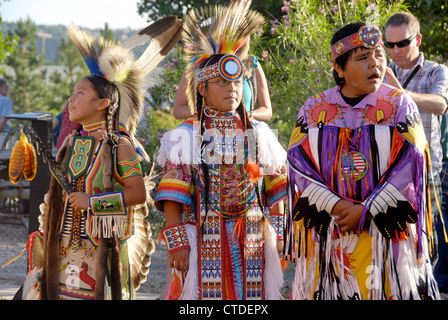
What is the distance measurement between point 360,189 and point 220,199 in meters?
0.85

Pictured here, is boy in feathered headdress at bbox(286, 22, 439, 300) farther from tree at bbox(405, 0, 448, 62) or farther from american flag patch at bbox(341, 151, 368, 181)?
tree at bbox(405, 0, 448, 62)

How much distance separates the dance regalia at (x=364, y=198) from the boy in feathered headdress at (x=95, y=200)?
3.16 feet

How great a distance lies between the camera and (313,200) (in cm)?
340

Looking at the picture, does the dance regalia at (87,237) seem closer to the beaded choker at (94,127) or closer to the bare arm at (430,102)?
the beaded choker at (94,127)

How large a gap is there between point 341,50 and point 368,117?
361mm

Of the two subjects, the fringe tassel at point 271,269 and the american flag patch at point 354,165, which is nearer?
the american flag patch at point 354,165

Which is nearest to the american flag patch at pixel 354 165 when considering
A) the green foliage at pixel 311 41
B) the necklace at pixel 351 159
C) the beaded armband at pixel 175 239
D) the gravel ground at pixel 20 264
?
the necklace at pixel 351 159

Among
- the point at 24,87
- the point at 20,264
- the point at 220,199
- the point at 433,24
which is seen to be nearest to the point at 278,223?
the point at 220,199

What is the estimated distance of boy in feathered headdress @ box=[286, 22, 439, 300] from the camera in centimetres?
331

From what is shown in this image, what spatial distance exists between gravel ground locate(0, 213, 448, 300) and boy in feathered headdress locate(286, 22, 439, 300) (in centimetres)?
140

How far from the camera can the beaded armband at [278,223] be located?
13.2 ft

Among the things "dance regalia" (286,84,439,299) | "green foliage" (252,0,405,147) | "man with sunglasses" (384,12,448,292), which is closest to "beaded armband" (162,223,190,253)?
"dance regalia" (286,84,439,299)
